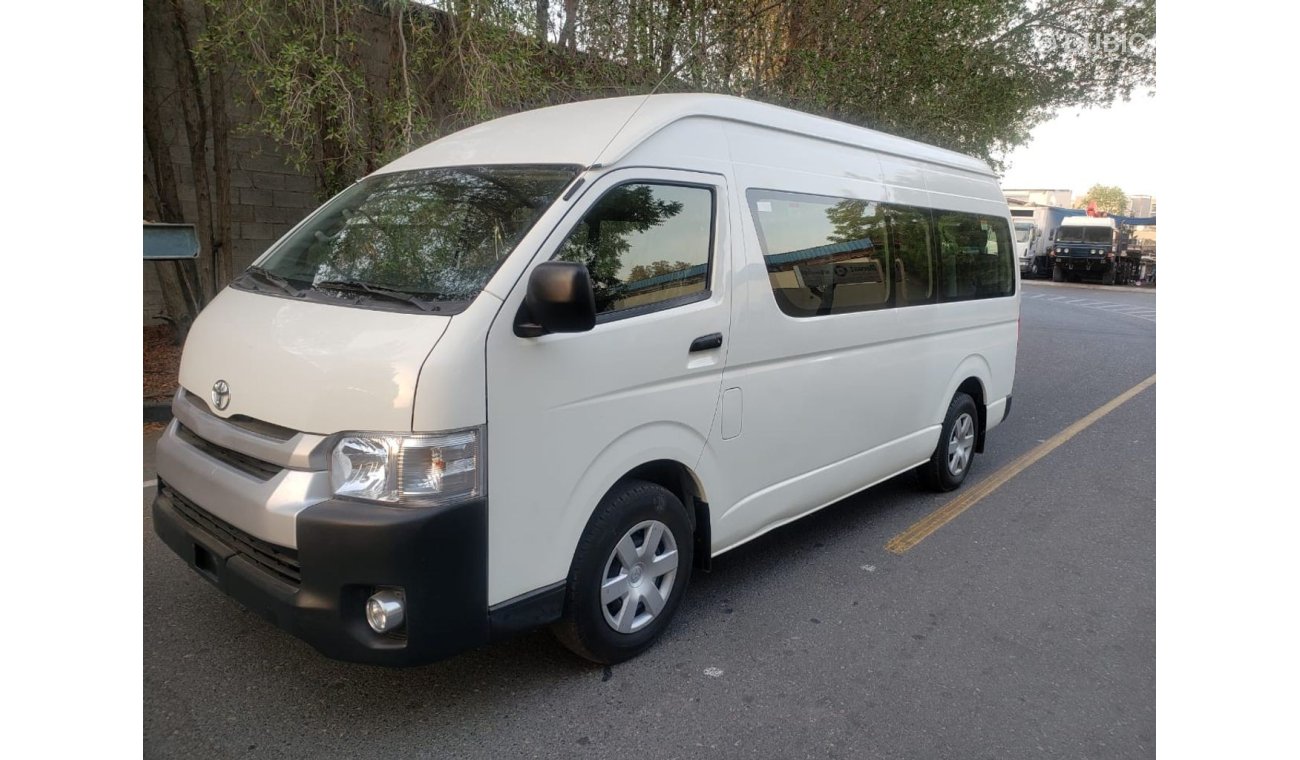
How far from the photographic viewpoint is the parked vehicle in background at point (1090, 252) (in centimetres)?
3294

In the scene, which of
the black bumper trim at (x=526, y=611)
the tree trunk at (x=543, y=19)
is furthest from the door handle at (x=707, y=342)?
the tree trunk at (x=543, y=19)

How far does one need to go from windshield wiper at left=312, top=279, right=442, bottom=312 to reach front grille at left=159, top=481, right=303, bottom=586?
35.1 inches

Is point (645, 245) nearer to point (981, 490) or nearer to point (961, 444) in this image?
point (961, 444)

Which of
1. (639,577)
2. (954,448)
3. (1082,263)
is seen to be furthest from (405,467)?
(1082,263)

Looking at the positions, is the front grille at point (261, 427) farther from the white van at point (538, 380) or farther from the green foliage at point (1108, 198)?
the green foliage at point (1108, 198)

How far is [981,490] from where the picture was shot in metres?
6.05

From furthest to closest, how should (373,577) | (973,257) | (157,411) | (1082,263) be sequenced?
(1082,263) < (157,411) < (973,257) < (373,577)

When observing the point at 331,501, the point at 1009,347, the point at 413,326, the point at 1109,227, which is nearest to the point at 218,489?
the point at 331,501

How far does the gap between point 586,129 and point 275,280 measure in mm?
1385

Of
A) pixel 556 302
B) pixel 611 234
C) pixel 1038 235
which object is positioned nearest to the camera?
pixel 556 302

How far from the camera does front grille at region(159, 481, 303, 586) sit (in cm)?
276

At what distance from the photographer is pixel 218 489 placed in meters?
2.92

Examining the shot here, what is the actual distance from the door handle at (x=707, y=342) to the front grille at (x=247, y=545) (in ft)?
5.43

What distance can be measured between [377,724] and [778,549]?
247 centimetres
